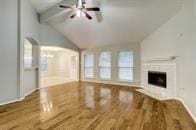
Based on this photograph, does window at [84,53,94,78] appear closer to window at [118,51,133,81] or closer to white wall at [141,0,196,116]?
window at [118,51,133,81]

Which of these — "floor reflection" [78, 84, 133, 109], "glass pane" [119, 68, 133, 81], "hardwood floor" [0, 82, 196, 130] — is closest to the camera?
"hardwood floor" [0, 82, 196, 130]

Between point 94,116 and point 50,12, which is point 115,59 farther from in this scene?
point 94,116

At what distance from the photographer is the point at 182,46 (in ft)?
13.6

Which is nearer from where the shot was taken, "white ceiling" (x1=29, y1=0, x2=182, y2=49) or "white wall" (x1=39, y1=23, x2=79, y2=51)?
"white ceiling" (x1=29, y1=0, x2=182, y2=49)

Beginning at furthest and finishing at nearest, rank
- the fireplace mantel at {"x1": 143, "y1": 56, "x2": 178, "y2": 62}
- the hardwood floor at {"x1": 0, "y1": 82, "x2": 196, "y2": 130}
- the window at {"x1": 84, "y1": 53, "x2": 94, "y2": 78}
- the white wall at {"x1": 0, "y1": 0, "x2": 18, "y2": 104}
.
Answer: the window at {"x1": 84, "y1": 53, "x2": 94, "y2": 78} < the fireplace mantel at {"x1": 143, "y1": 56, "x2": 178, "y2": 62} < the white wall at {"x1": 0, "y1": 0, "x2": 18, "y2": 104} < the hardwood floor at {"x1": 0, "y1": 82, "x2": 196, "y2": 130}

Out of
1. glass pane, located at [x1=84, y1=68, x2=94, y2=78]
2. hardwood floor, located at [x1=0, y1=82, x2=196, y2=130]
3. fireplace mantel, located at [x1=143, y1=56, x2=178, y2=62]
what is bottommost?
hardwood floor, located at [x1=0, y1=82, x2=196, y2=130]

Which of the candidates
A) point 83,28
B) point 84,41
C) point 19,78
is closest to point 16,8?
point 19,78

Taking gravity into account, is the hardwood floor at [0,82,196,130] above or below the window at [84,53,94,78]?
below

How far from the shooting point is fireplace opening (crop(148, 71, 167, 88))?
215 inches

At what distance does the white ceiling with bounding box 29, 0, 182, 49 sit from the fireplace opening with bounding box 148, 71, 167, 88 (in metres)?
1.77

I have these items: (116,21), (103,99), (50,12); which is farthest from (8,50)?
(116,21)

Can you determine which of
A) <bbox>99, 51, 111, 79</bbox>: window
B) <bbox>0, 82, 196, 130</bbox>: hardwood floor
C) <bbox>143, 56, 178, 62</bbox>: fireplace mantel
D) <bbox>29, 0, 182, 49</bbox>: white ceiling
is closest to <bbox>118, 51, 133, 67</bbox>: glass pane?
<bbox>29, 0, 182, 49</bbox>: white ceiling

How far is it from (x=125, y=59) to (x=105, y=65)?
141 cm

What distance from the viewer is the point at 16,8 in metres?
4.64
